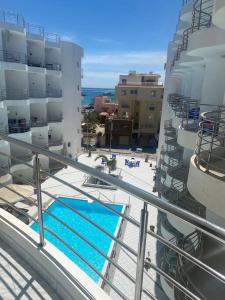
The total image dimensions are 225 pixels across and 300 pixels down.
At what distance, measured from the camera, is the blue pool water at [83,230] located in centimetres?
727

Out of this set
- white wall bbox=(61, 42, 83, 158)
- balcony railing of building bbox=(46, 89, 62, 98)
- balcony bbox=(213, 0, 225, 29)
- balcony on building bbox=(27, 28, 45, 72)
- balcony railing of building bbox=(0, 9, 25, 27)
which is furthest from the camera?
white wall bbox=(61, 42, 83, 158)

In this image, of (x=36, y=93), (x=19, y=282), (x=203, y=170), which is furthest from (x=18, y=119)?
(x=19, y=282)

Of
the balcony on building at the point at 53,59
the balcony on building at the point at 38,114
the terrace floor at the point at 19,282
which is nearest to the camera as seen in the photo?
the terrace floor at the point at 19,282

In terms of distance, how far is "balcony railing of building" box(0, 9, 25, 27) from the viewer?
12.9m

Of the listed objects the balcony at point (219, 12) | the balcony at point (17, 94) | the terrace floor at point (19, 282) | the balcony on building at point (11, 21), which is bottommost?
the terrace floor at point (19, 282)

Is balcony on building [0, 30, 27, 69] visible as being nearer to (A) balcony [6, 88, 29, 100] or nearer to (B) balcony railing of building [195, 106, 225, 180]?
(A) balcony [6, 88, 29, 100]

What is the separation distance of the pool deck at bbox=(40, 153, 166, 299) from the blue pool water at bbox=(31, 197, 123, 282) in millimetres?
585

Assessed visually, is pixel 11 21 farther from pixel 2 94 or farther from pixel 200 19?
pixel 200 19

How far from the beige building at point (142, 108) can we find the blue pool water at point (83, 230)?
65.0 feet

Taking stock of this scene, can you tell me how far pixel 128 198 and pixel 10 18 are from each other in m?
11.5

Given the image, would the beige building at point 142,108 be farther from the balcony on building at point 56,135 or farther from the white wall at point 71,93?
the balcony on building at point 56,135

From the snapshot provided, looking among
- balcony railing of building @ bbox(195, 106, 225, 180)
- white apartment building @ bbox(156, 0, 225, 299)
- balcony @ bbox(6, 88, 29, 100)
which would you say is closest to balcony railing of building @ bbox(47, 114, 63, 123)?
balcony @ bbox(6, 88, 29, 100)

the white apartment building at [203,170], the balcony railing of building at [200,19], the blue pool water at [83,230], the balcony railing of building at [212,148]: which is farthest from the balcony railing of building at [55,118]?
the balcony railing of building at [212,148]

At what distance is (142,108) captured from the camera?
99.1 ft
